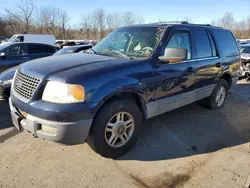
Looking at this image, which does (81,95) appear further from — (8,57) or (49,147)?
(8,57)

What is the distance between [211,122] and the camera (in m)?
4.71

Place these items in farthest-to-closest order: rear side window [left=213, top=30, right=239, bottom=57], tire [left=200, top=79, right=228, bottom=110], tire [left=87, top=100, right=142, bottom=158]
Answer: tire [left=200, top=79, right=228, bottom=110] → rear side window [left=213, top=30, right=239, bottom=57] → tire [left=87, top=100, right=142, bottom=158]

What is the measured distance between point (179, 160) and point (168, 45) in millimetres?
1765

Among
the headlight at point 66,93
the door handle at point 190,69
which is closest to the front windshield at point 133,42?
the door handle at point 190,69

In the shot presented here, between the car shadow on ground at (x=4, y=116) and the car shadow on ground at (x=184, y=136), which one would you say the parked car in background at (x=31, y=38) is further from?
the car shadow on ground at (x=184, y=136)

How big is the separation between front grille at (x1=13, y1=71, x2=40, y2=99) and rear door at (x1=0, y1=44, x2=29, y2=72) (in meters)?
5.16

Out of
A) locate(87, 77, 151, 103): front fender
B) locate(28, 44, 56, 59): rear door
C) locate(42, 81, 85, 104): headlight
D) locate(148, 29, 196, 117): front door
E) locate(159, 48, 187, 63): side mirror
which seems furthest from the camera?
locate(28, 44, 56, 59): rear door

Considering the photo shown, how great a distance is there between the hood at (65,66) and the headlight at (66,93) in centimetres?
10

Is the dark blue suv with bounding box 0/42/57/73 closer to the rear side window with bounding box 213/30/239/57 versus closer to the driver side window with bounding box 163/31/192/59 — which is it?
the driver side window with bounding box 163/31/192/59

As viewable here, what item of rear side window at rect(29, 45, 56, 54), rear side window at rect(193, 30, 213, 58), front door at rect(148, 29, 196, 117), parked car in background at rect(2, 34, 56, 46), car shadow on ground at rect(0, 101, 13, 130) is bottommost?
car shadow on ground at rect(0, 101, 13, 130)

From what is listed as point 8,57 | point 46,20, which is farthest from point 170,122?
point 46,20

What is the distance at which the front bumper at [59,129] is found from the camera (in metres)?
2.61

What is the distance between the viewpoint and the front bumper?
8.56 ft

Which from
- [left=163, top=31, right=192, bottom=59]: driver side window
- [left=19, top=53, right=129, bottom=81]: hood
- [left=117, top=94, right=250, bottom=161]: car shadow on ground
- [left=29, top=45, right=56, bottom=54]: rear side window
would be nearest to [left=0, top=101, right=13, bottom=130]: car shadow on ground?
[left=19, top=53, right=129, bottom=81]: hood
